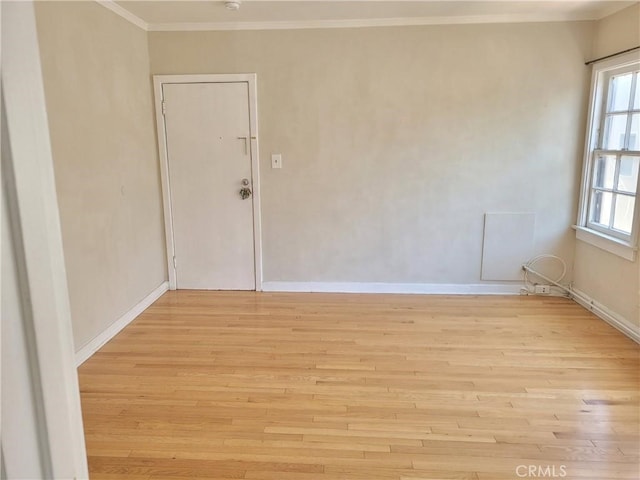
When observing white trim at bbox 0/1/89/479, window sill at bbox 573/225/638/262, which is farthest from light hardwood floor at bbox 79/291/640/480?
white trim at bbox 0/1/89/479

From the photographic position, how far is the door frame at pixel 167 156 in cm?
392

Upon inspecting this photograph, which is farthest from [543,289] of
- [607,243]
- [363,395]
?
[363,395]

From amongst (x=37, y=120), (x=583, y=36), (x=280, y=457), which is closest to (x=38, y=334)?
(x=37, y=120)

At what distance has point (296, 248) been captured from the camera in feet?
13.8

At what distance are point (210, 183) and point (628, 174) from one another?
3.39 m

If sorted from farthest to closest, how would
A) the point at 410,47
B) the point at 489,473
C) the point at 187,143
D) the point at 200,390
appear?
the point at 187,143 < the point at 410,47 < the point at 200,390 < the point at 489,473

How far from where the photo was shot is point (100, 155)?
123 inches

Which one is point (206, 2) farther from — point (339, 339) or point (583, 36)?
point (583, 36)

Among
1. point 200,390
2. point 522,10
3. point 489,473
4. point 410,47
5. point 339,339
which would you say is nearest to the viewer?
point 489,473

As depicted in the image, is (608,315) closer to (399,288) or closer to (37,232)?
(399,288)

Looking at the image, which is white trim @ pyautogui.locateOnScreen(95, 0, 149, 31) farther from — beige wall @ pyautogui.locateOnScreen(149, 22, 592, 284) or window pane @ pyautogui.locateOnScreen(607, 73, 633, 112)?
window pane @ pyautogui.locateOnScreen(607, 73, 633, 112)

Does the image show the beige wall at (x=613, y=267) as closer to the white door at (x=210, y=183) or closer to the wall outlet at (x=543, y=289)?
the wall outlet at (x=543, y=289)

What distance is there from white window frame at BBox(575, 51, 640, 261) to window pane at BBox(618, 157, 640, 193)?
60mm

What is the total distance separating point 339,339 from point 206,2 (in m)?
2.61
